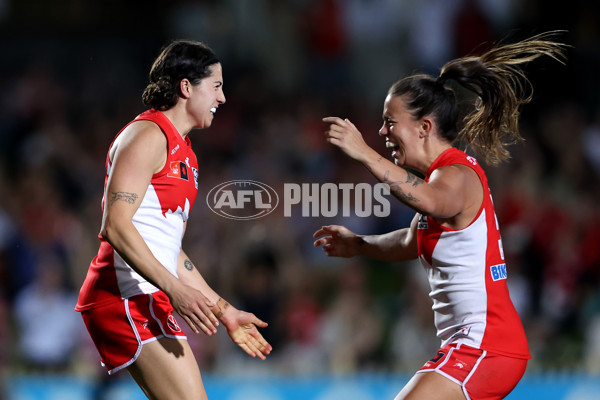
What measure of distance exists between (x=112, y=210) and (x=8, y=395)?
348 cm

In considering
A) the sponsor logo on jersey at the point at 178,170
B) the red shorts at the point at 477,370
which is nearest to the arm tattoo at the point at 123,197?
the sponsor logo on jersey at the point at 178,170

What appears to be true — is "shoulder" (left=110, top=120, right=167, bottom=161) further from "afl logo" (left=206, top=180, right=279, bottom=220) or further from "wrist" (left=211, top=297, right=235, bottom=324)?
"afl logo" (left=206, top=180, right=279, bottom=220)

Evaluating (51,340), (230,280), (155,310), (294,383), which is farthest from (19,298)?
(155,310)

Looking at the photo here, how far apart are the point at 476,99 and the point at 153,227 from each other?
1840mm

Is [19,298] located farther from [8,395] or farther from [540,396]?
[540,396]

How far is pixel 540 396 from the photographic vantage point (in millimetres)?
5578

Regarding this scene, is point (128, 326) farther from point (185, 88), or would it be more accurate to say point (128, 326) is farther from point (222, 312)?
point (185, 88)

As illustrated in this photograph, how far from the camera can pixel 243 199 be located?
15.1 feet

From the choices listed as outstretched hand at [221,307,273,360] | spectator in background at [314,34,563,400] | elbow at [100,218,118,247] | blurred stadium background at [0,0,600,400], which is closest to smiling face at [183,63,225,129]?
spectator in background at [314,34,563,400]

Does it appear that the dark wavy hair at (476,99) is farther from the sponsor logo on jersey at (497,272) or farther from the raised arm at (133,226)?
the raised arm at (133,226)

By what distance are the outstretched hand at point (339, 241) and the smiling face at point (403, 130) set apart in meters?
0.60

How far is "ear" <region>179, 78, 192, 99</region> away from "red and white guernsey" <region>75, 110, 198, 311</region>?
0.15m

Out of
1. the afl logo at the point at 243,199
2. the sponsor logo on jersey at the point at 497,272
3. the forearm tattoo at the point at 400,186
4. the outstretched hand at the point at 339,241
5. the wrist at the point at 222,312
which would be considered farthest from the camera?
the afl logo at the point at 243,199

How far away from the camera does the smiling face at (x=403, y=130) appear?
3398 mm
